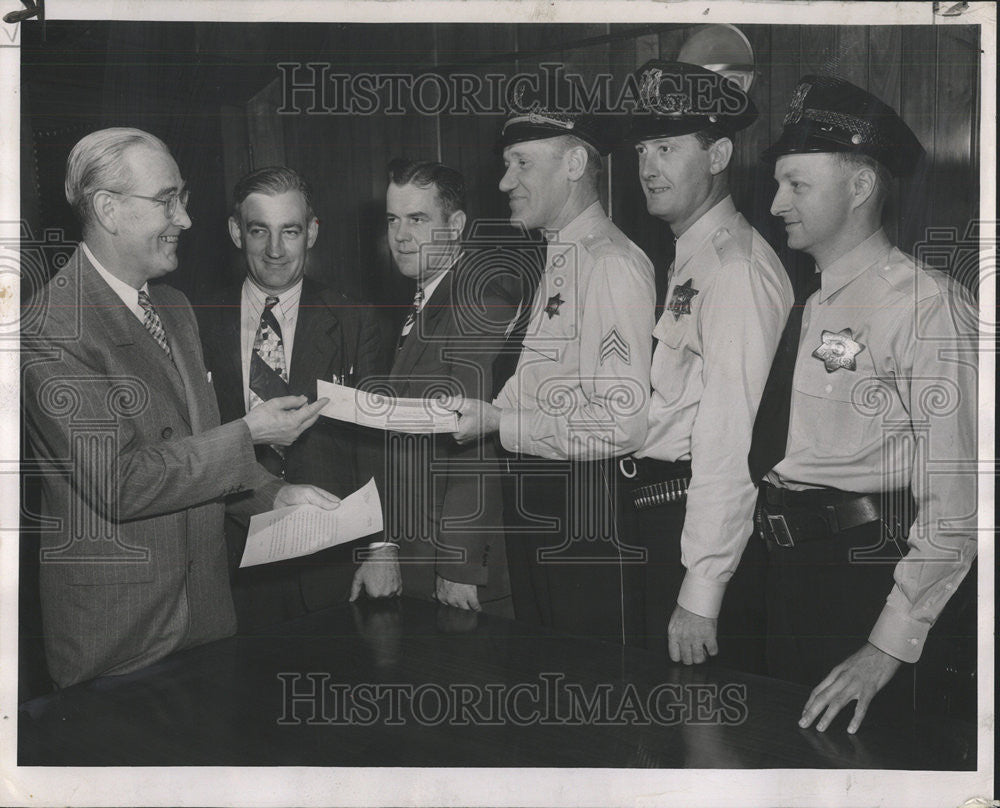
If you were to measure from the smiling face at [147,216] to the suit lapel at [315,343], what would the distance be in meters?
0.34

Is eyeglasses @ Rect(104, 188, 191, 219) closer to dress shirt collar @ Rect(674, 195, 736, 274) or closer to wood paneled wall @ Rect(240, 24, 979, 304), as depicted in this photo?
wood paneled wall @ Rect(240, 24, 979, 304)

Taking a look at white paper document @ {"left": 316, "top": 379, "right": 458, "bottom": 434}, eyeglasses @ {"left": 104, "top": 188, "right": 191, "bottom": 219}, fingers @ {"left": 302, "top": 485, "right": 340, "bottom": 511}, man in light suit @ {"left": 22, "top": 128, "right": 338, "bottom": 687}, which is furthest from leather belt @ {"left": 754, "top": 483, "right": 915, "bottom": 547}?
eyeglasses @ {"left": 104, "top": 188, "right": 191, "bottom": 219}

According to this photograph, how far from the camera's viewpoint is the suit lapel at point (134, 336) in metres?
2.18

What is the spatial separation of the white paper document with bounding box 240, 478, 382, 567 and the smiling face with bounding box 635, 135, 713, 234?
96cm

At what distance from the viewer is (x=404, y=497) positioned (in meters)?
2.24

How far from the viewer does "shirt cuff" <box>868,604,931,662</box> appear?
2.18m

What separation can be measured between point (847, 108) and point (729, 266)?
1.52 ft

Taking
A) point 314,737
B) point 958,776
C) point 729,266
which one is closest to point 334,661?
point 314,737

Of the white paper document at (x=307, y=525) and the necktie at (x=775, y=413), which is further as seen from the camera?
the white paper document at (x=307, y=525)

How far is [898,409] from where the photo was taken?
2146mm

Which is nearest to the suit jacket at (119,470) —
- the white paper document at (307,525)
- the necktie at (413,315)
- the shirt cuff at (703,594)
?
the white paper document at (307,525)

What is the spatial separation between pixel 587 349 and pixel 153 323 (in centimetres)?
104

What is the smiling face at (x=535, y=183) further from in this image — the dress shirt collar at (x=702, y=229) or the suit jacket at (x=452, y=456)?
the dress shirt collar at (x=702, y=229)

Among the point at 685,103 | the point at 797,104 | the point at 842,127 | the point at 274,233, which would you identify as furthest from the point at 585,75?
the point at 274,233
